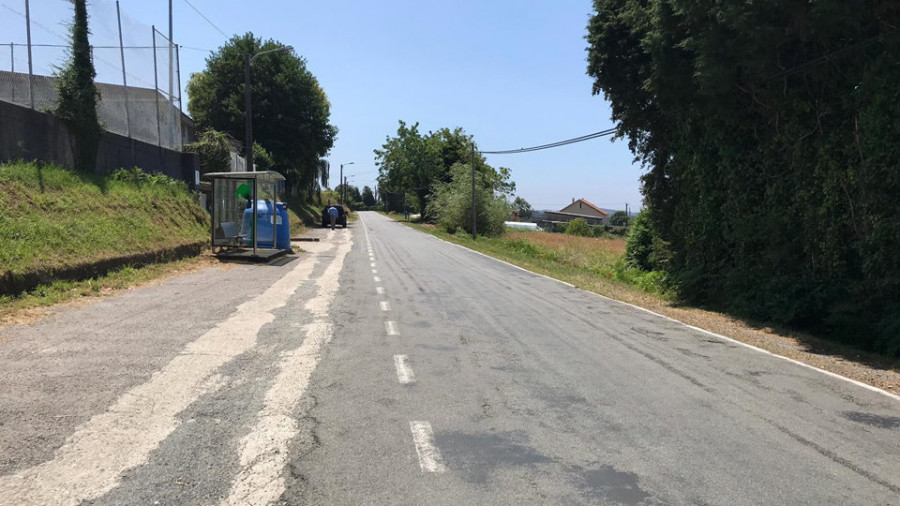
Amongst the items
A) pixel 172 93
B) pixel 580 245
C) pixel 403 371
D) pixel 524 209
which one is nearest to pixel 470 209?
pixel 580 245

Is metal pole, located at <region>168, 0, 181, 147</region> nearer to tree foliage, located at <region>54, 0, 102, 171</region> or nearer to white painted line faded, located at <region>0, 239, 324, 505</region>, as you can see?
tree foliage, located at <region>54, 0, 102, 171</region>

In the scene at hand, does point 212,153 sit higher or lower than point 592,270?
higher

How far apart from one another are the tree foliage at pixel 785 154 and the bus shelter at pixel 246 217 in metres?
12.5

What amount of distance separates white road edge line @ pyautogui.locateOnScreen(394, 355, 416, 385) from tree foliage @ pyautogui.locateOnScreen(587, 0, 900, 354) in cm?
763

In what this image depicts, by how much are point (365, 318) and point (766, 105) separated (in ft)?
31.5

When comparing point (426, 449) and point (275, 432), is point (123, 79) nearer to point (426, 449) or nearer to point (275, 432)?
point (275, 432)

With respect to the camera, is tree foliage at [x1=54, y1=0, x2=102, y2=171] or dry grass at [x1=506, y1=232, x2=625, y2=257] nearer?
tree foliage at [x1=54, y1=0, x2=102, y2=171]

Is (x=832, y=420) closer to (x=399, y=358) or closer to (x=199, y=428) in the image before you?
(x=399, y=358)

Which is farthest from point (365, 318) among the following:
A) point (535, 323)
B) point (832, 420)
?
point (832, 420)

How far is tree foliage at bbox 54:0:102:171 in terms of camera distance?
17625 millimetres

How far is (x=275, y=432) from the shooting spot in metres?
4.97

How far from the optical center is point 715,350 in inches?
366

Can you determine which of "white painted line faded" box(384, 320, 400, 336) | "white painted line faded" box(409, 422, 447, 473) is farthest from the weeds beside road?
"white painted line faded" box(409, 422, 447, 473)

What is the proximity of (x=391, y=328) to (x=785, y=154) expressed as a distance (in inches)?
356
